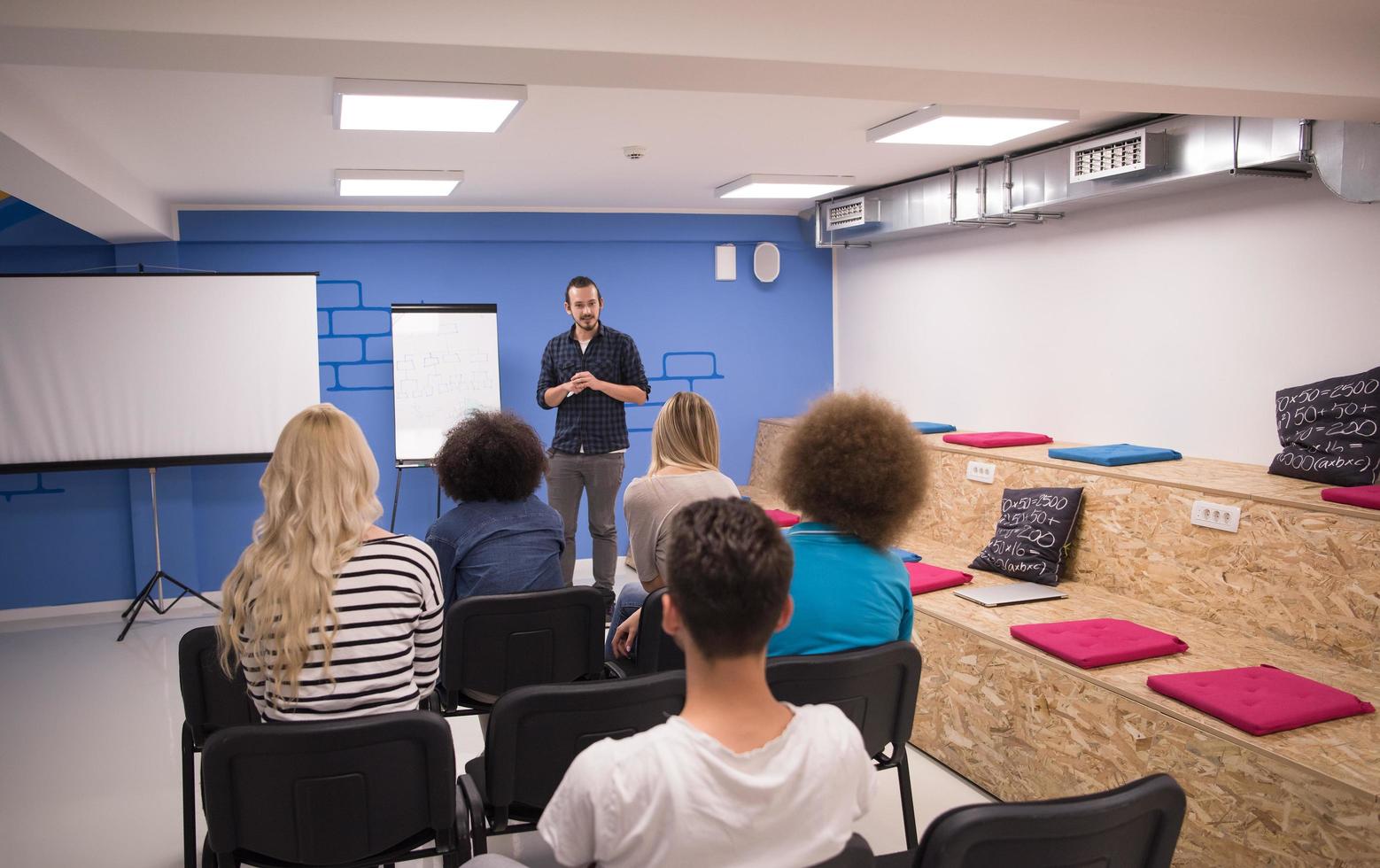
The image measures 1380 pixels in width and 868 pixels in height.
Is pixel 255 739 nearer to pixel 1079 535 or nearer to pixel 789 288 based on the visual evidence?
pixel 1079 535

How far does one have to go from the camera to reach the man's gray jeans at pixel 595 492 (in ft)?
16.7

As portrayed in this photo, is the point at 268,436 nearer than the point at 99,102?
No

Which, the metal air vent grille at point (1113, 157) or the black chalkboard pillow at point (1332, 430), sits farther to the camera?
the metal air vent grille at point (1113, 157)

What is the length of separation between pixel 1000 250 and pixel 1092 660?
295cm

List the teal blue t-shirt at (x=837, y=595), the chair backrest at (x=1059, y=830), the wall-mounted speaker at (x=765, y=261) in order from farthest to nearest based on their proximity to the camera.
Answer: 1. the wall-mounted speaker at (x=765, y=261)
2. the teal blue t-shirt at (x=837, y=595)
3. the chair backrest at (x=1059, y=830)

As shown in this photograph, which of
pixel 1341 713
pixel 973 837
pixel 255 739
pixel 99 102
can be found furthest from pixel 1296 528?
pixel 99 102

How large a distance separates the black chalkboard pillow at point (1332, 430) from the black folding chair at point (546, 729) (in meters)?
2.47

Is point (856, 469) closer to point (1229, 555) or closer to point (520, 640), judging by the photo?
point (520, 640)

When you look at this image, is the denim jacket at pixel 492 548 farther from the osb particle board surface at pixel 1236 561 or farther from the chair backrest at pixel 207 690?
the osb particle board surface at pixel 1236 561

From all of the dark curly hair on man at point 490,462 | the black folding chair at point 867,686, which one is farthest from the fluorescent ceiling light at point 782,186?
the black folding chair at point 867,686

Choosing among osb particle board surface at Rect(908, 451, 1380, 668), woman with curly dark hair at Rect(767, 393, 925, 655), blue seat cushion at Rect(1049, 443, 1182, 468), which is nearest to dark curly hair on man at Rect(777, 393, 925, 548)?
woman with curly dark hair at Rect(767, 393, 925, 655)

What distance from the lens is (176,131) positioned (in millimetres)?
3787

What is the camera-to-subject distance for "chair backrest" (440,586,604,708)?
8.27 feet

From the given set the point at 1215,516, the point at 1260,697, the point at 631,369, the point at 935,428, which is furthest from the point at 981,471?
the point at 1260,697
